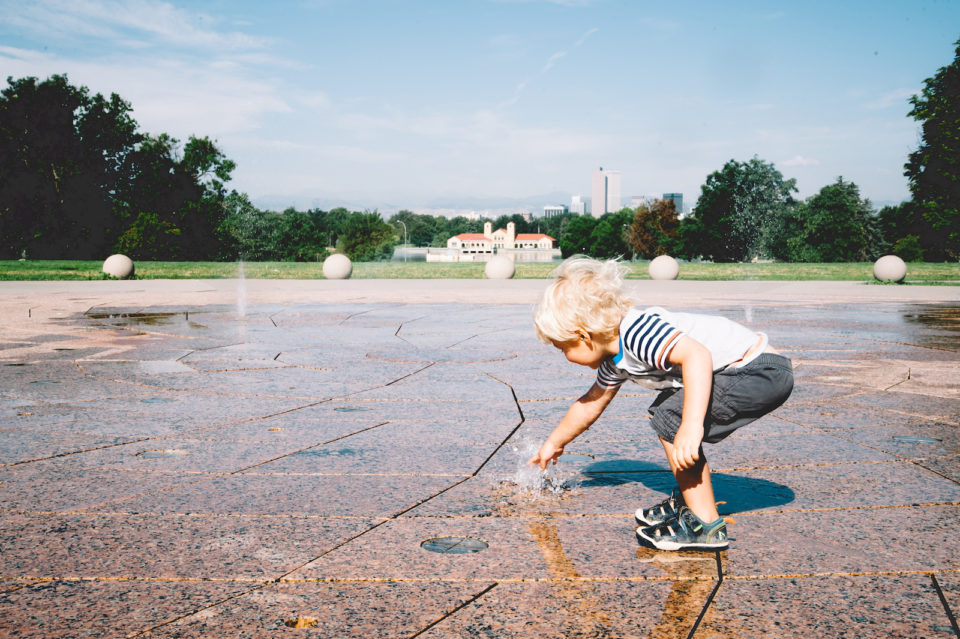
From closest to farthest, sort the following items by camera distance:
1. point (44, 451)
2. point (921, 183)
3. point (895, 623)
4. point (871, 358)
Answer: point (895, 623)
point (44, 451)
point (871, 358)
point (921, 183)

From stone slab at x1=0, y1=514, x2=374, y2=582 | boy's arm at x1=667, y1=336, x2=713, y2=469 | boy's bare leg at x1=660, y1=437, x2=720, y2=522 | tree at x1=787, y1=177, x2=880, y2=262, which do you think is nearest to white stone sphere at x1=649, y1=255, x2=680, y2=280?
boy's bare leg at x1=660, y1=437, x2=720, y2=522

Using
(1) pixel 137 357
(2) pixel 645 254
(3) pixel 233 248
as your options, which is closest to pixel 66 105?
(3) pixel 233 248

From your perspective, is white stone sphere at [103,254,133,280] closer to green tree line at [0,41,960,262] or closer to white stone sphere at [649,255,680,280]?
white stone sphere at [649,255,680,280]

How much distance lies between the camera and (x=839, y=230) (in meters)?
63.4

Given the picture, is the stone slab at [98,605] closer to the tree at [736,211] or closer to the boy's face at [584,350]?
the boy's face at [584,350]

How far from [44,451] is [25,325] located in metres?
6.72

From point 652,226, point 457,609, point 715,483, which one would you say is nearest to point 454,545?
point 457,609

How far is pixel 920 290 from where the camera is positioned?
703 inches

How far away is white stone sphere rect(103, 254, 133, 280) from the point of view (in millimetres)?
23203

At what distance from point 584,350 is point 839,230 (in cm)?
6798

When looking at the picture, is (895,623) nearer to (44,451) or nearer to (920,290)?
(44,451)

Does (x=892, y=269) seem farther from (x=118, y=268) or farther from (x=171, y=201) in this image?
(x=171, y=201)

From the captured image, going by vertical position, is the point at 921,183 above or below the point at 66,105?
below

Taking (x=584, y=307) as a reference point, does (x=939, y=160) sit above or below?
above
